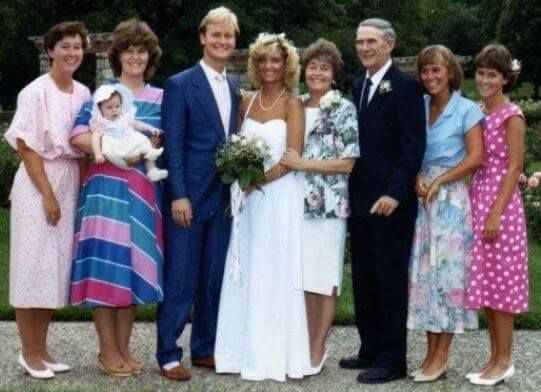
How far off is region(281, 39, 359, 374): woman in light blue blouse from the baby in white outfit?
920 millimetres

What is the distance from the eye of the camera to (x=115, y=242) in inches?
232

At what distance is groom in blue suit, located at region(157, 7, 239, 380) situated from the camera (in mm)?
6000

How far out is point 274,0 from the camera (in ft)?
78.2

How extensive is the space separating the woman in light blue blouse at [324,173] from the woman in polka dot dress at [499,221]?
0.88 meters

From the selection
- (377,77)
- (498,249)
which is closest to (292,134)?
(377,77)

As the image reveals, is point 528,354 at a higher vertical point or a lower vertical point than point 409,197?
lower

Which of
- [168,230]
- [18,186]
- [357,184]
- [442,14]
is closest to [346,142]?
[357,184]

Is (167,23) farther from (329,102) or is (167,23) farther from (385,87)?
(385,87)

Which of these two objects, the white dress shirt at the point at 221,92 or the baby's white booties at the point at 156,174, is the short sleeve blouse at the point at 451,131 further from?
the baby's white booties at the point at 156,174

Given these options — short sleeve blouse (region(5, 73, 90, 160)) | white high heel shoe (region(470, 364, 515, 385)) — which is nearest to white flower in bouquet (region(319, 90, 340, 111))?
short sleeve blouse (region(5, 73, 90, 160))

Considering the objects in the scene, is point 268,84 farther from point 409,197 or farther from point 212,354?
point 212,354

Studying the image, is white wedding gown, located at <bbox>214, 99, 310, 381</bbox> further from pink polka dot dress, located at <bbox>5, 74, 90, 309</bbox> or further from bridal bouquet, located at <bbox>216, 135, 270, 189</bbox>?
pink polka dot dress, located at <bbox>5, 74, 90, 309</bbox>

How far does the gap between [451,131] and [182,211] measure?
1820mm

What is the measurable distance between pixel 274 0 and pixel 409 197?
18.5m
